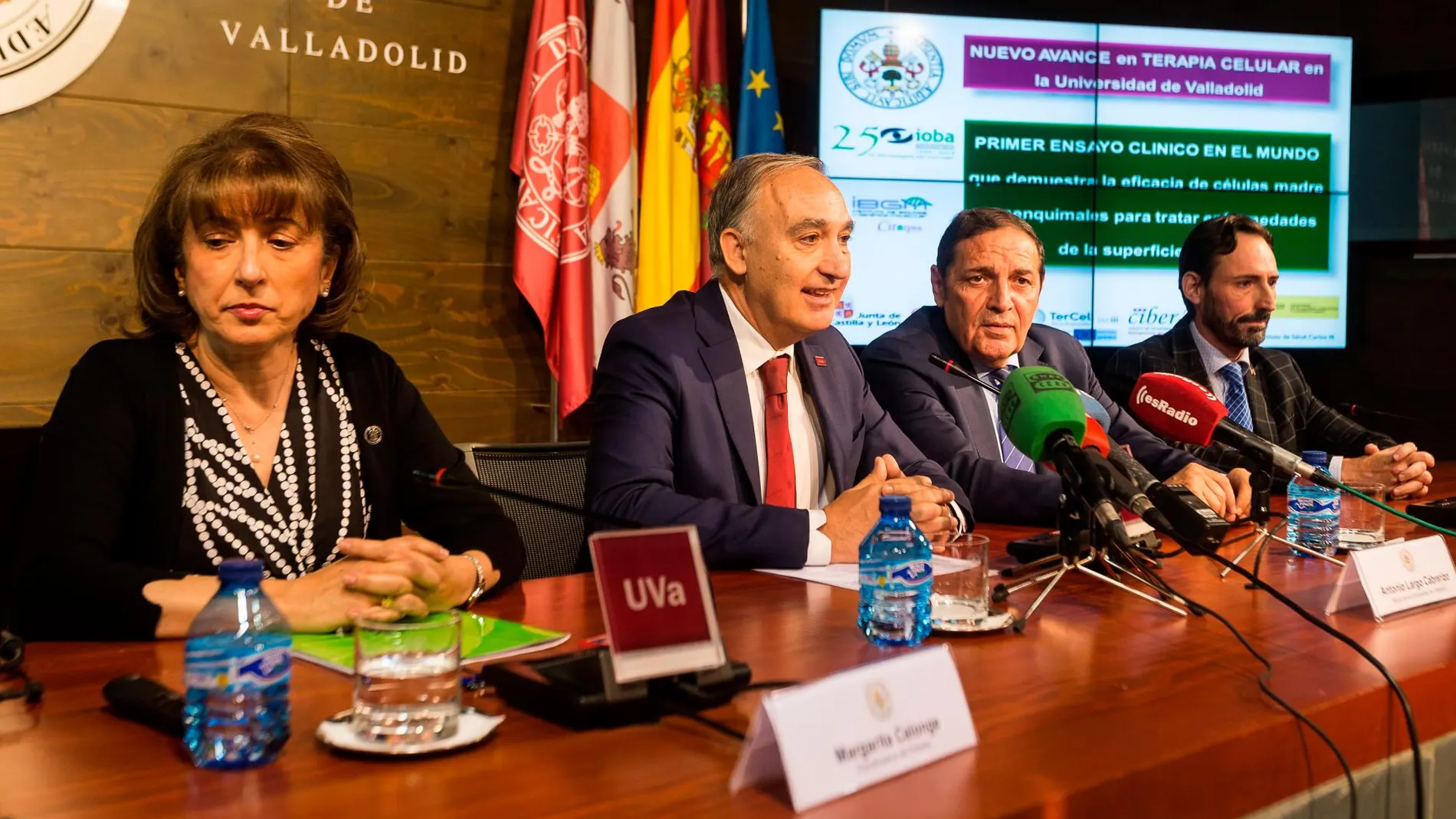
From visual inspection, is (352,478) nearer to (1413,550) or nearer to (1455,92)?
(1413,550)

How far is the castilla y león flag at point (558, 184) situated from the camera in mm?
3965

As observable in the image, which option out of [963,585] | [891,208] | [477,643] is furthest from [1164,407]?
[891,208]

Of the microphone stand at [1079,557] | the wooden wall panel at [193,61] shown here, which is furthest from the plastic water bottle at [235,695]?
the wooden wall panel at [193,61]

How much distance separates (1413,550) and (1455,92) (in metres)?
3.92

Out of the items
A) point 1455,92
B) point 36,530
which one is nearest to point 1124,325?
point 1455,92

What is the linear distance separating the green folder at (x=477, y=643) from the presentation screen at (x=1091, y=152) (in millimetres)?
2954

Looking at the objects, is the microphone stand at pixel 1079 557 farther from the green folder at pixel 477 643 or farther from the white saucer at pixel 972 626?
the green folder at pixel 477 643

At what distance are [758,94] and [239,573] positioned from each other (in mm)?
3407

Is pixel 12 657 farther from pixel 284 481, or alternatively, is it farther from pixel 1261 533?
pixel 1261 533

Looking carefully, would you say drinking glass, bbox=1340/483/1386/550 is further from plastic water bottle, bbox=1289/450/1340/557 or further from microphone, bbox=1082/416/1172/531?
microphone, bbox=1082/416/1172/531

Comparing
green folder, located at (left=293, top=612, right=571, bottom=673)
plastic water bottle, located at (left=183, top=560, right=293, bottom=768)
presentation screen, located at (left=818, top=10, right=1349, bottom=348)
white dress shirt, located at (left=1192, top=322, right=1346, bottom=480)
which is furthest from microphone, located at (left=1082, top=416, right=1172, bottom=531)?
presentation screen, located at (left=818, top=10, right=1349, bottom=348)

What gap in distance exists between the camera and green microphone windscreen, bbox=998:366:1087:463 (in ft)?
5.33

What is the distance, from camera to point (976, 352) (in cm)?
307

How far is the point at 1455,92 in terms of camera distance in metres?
4.99
